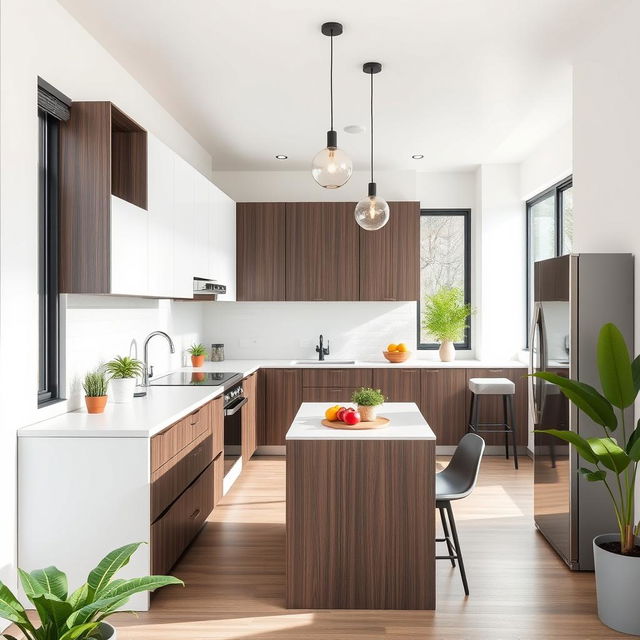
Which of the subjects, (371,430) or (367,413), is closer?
(371,430)

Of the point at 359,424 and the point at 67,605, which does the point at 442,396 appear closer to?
the point at 359,424

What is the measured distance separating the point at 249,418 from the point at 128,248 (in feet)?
7.94

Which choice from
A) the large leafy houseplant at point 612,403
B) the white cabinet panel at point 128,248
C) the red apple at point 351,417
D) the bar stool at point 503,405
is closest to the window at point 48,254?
the white cabinet panel at point 128,248

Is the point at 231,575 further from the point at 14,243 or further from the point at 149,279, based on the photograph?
the point at 14,243

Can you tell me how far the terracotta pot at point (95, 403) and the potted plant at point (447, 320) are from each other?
375 cm

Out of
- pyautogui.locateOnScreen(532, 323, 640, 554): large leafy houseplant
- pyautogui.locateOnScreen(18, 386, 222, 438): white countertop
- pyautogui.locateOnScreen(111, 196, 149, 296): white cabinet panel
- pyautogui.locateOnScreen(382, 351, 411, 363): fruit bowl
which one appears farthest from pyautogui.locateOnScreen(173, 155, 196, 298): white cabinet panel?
pyautogui.locateOnScreen(532, 323, 640, 554): large leafy houseplant

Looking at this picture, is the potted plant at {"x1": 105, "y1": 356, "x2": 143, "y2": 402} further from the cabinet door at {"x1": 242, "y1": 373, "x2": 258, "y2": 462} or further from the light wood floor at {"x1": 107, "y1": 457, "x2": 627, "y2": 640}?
the cabinet door at {"x1": 242, "y1": 373, "x2": 258, "y2": 462}

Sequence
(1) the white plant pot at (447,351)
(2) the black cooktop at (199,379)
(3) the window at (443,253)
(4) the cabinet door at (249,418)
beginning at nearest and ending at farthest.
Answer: (2) the black cooktop at (199,379), (4) the cabinet door at (249,418), (1) the white plant pot at (447,351), (3) the window at (443,253)

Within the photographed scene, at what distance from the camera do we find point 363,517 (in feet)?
9.27

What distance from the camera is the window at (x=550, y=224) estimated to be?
17.2 ft

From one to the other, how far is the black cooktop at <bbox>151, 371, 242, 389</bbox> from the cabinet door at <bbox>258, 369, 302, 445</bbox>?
826 millimetres

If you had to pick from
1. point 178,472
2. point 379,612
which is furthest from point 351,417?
point 178,472

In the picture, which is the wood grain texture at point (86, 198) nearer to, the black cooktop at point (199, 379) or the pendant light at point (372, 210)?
the black cooktop at point (199, 379)

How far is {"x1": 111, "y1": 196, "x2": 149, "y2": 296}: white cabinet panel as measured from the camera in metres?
3.10
